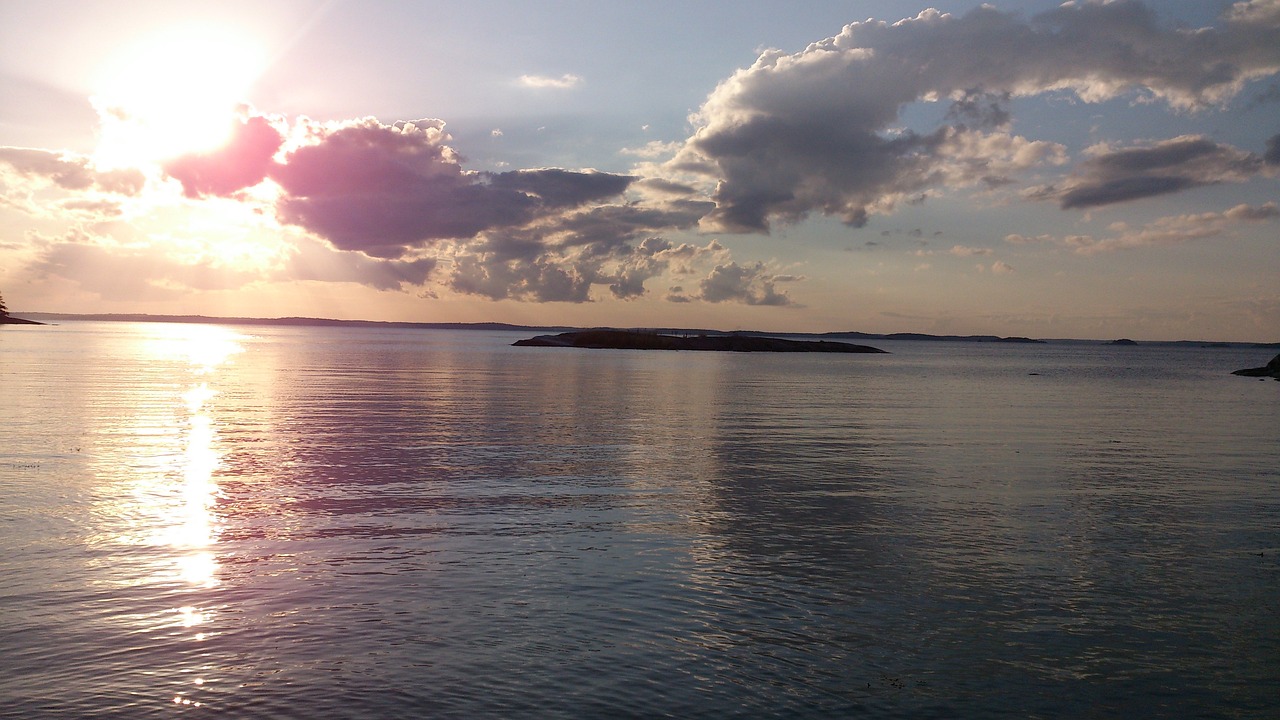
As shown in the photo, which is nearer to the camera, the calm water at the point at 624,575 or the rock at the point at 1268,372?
the calm water at the point at 624,575

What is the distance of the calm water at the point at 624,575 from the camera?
42.1 feet

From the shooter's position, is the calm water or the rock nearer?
the calm water

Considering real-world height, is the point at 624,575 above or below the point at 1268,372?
below

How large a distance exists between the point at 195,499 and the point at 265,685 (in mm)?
14754

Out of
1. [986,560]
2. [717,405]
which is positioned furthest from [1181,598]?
[717,405]

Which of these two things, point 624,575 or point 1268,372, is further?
point 1268,372

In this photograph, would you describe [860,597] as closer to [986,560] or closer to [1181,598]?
[986,560]

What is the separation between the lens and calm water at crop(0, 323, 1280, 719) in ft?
42.1

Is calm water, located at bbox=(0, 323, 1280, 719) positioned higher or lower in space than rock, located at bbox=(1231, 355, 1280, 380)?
lower

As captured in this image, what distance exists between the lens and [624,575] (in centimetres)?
1869

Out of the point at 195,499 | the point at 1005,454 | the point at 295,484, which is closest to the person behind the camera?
the point at 195,499

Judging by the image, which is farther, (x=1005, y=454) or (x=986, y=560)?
(x=1005, y=454)

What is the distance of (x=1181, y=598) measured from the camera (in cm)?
1770

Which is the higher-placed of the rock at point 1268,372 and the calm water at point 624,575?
the rock at point 1268,372
